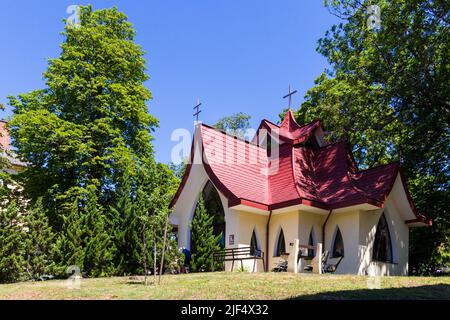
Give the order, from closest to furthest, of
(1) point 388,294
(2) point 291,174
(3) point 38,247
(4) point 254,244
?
1. (1) point 388,294
2. (3) point 38,247
3. (4) point 254,244
4. (2) point 291,174

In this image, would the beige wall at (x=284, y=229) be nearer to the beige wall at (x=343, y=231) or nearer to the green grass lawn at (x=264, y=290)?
the beige wall at (x=343, y=231)

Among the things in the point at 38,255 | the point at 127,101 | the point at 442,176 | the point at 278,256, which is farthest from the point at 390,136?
the point at 38,255

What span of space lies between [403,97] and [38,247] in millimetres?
15750

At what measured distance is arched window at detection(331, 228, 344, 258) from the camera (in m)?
19.2

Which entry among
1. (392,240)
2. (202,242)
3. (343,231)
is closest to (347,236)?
(343,231)

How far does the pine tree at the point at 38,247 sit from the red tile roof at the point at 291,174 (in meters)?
6.54

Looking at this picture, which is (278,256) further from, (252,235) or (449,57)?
(449,57)

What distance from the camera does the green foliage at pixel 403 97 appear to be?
19.8 metres

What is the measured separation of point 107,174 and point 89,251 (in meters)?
6.90

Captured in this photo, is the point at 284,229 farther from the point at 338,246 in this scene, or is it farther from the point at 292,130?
the point at 292,130

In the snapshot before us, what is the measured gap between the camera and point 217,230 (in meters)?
21.1

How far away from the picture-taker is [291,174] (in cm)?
2075

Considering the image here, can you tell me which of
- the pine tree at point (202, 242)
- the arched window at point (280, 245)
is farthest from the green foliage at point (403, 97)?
the pine tree at point (202, 242)

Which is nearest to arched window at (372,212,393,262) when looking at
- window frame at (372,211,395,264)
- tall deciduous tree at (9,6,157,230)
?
window frame at (372,211,395,264)
